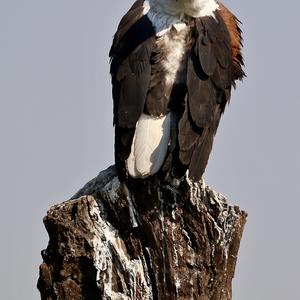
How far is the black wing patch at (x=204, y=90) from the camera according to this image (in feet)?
17.6

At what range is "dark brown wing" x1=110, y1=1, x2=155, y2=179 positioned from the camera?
5.41 meters

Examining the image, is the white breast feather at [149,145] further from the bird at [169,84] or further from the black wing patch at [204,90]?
the black wing patch at [204,90]

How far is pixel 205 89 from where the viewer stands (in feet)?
18.4

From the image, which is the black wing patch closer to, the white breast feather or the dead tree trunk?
the white breast feather

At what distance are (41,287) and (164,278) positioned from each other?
805mm

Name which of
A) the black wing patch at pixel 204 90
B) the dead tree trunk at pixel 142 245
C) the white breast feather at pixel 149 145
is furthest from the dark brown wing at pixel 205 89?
the dead tree trunk at pixel 142 245

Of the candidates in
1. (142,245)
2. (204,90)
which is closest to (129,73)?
(204,90)

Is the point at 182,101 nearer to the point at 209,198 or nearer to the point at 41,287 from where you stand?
the point at 209,198

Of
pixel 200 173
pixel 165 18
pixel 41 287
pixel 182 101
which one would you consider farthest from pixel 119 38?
pixel 41 287

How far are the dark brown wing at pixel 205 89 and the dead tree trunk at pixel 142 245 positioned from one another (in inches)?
12.6

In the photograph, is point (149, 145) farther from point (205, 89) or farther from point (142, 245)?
point (142, 245)

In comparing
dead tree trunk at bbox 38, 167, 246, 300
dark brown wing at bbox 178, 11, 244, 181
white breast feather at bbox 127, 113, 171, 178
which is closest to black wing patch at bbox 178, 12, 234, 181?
dark brown wing at bbox 178, 11, 244, 181

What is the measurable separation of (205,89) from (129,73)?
591mm

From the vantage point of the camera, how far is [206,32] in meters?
5.85
